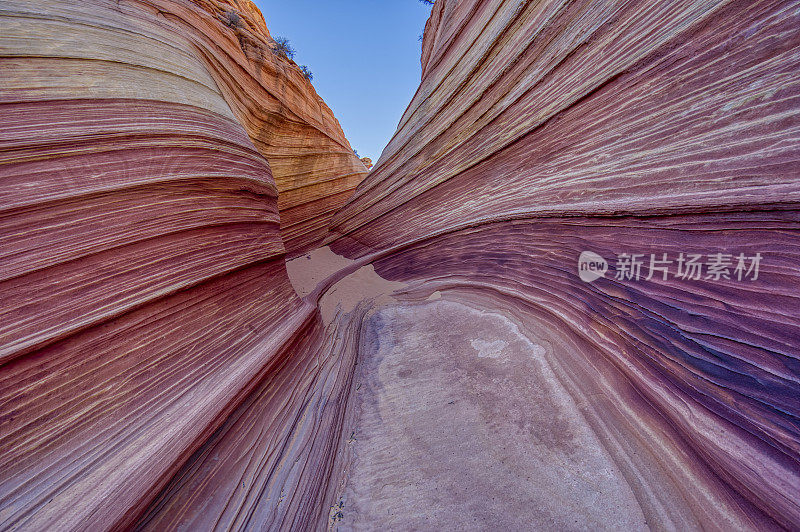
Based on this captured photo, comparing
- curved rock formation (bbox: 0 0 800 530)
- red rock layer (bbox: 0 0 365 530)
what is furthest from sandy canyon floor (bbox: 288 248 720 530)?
red rock layer (bbox: 0 0 365 530)

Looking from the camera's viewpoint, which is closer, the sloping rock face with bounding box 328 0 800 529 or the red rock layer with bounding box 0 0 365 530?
the sloping rock face with bounding box 328 0 800 529

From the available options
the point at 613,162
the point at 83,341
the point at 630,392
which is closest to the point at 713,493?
the point at 630,392

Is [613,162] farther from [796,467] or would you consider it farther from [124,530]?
[124,530]

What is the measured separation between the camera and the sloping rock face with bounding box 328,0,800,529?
1.00 meters

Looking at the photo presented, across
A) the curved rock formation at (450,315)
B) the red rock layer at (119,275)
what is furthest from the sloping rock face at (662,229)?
the red rock layer at (119,275)

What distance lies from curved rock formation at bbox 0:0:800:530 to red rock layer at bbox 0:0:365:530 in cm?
1

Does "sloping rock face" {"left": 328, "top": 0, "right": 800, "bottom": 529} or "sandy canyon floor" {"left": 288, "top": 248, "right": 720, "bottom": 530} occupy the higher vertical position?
"sloping rock face" {"left": 328, "top": 0, "right": 800, "bottom": 529}

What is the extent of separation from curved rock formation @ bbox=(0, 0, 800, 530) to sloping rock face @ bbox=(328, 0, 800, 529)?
0.01 meters

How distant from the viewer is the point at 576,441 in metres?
1.23

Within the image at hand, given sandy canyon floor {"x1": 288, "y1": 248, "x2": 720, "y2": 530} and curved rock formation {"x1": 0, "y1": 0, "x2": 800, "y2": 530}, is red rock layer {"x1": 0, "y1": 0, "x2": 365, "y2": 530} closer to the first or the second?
curved rock formation {"x1": 0, "y1": 0, "x2": 800, "y2": 530}

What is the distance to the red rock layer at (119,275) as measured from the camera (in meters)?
1.13

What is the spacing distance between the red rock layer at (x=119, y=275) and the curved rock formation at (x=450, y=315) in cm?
1

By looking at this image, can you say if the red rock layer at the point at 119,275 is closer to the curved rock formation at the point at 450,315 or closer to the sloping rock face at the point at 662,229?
the curved rock formation at the point at 450,315

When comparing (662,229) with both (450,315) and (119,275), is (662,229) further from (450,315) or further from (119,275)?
(119,275)
